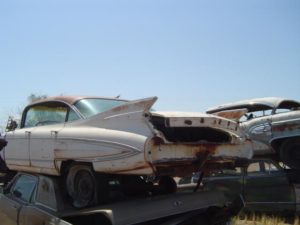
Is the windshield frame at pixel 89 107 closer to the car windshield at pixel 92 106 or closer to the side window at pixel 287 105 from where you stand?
the car windshield at pixel 92 106

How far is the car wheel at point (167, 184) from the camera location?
6.72 m

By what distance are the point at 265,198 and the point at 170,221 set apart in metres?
4.69

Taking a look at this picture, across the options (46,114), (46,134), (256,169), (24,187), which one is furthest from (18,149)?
(256,169)

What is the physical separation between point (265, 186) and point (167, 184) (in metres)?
3.22

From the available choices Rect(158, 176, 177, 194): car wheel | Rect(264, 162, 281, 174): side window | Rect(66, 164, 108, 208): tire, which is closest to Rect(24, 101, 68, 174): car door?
Rect(66, 164, 108, 208): tire

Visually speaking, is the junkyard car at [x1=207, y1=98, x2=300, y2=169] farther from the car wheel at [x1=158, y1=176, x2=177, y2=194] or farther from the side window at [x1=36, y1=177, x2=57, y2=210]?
the side window at [x1=36, y1=177, x2=57, y2=210]

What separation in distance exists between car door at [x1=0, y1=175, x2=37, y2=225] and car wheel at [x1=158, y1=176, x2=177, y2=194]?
178 centimetres

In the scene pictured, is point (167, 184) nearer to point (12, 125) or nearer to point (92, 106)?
point (92, 106)

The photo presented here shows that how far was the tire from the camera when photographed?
574 cm

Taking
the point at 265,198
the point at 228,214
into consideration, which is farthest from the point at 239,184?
the point at 228,214

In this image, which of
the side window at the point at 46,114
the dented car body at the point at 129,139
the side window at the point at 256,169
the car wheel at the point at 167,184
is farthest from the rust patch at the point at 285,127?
the side window at the point at 46,114

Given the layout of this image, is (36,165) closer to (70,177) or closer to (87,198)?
(70,177)

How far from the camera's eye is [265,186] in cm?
924

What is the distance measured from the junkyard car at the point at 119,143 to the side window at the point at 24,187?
12.0 inches
